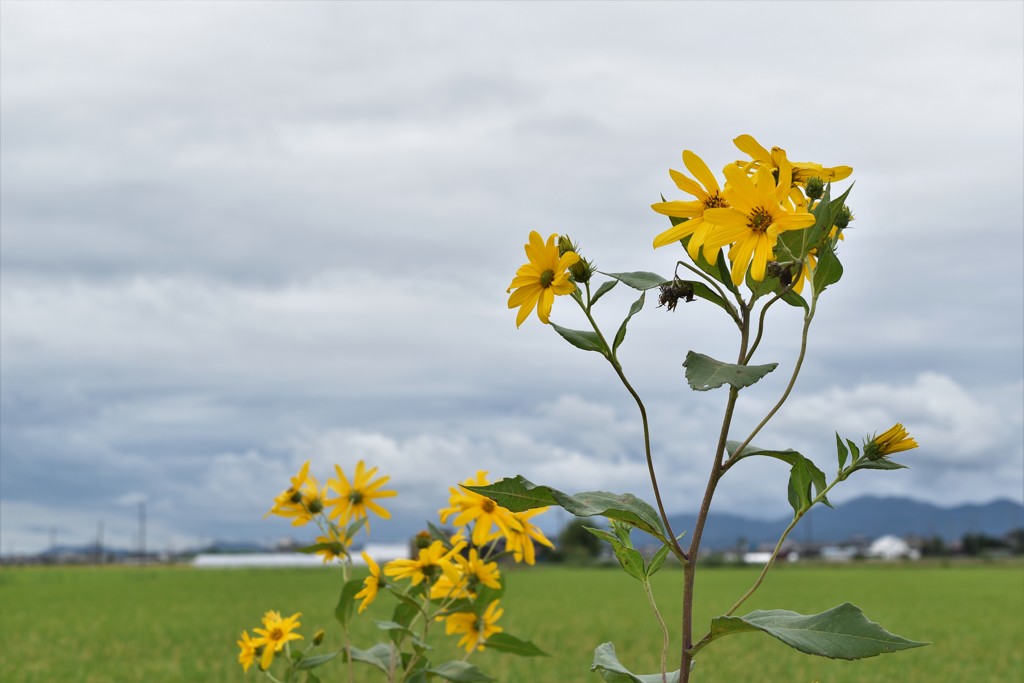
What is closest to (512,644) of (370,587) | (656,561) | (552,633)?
(370,587)

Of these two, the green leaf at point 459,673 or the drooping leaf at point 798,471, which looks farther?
the green leaf at point 459,673

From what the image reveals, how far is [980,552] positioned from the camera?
2832 inches

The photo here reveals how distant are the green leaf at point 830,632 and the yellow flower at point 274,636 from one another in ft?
5.68

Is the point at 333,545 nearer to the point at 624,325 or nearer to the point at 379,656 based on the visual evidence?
the point at 379,656

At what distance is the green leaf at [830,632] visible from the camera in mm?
1457

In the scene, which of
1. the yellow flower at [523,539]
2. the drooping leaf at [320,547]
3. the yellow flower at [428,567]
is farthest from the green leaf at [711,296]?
the drooping leaf at [320,547]

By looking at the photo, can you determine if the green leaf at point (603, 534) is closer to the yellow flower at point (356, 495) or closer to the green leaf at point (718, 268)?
the green leaf at point (718, 268)

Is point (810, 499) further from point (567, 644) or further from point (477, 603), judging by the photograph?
point (567, 644)

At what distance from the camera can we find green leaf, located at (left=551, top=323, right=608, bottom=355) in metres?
1.53

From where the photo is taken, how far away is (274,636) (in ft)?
9.92

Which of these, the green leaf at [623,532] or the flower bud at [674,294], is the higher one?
the flower bud at [674,294]

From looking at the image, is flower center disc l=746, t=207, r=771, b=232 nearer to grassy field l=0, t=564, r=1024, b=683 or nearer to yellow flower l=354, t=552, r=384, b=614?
yellow flower l=354, t=552, r=384, b=614

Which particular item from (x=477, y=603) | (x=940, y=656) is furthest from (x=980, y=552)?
(x=477, y=603)

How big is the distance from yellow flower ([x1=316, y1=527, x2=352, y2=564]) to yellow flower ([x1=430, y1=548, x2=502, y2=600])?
293 mm
